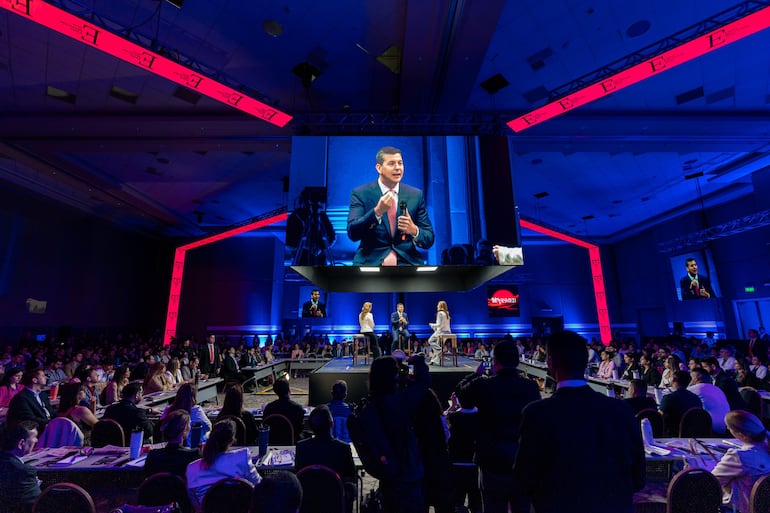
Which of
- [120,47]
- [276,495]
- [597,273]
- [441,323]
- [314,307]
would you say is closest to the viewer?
[276,495]

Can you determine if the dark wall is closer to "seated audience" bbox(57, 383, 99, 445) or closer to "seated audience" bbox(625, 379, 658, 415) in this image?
"seated audience" bbox(57, 383, 99, 445)

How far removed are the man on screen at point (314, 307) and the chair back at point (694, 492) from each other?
16.4m

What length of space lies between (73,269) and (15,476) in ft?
44.8

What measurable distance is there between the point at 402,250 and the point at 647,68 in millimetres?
4512

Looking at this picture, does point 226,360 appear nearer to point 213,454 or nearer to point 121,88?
point 121,88

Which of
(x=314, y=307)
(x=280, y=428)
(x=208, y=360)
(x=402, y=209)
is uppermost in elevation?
(x=402, y=209)

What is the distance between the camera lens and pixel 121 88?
23.9ft

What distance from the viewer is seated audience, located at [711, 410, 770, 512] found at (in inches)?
97.1

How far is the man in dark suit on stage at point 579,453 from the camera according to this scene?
4.46 ft

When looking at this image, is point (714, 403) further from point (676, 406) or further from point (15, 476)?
point (15, 476)

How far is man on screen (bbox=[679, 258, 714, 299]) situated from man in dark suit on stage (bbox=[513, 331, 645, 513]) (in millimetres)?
15343

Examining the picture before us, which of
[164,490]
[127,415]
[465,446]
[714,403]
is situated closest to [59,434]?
[127,415]

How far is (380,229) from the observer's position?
6.95 meters

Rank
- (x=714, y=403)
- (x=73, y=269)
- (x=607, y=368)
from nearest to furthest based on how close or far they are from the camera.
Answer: (x=714, y=403) → (x=607, y=368) → (x=73, y=269)
